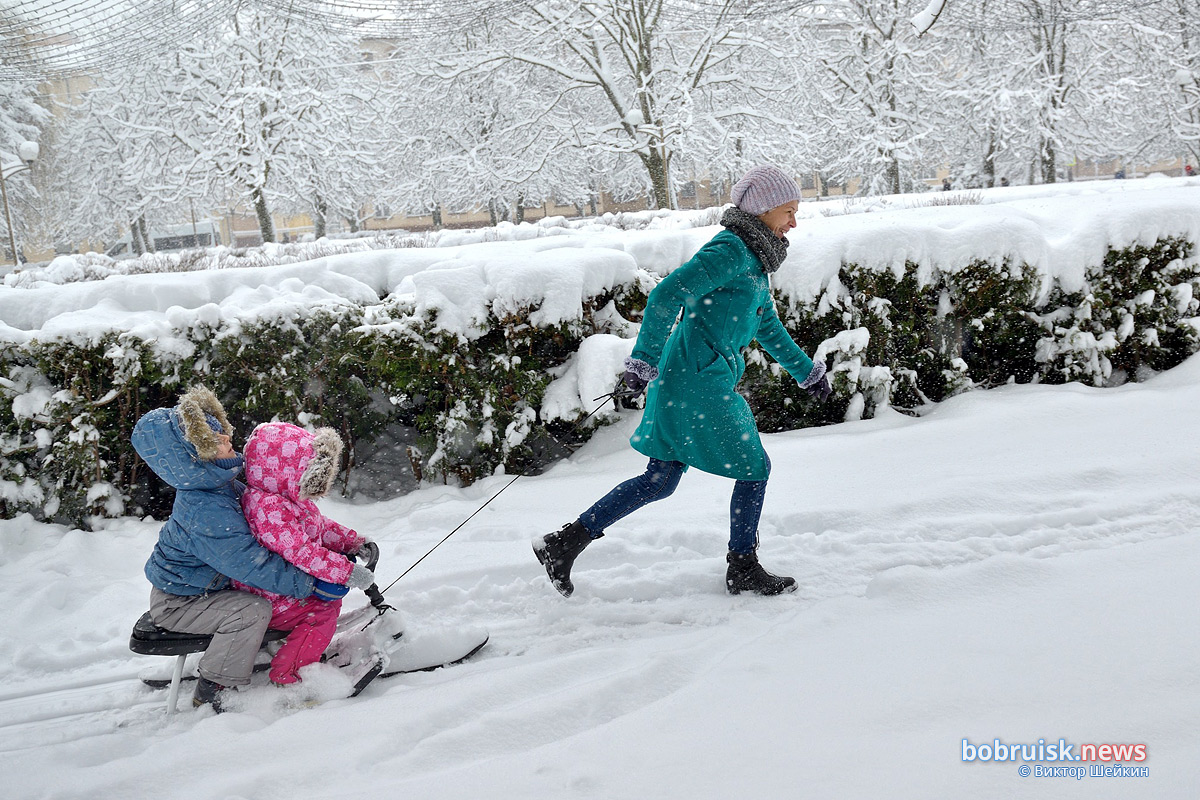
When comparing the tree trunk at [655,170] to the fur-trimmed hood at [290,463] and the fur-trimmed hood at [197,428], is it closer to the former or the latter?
the fur-trimmed hood at [290,463]

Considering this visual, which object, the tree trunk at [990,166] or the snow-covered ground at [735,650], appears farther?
the tree trunk at [990,166]

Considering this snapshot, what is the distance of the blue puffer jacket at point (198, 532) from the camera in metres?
2.58

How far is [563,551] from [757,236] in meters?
1.51

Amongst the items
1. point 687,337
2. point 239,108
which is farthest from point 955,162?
point 687,337

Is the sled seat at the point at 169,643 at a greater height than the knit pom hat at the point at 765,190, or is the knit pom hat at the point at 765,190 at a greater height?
the knit pom hat at the point at 765,190

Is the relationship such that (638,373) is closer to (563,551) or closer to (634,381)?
(634,381)

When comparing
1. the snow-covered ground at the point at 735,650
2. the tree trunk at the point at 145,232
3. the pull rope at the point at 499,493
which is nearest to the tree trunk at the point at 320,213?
the tree trunk at the point at 145,232

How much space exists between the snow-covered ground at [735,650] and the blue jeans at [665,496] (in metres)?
0.29

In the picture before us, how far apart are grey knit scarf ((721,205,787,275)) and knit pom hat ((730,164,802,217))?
35 millimetres

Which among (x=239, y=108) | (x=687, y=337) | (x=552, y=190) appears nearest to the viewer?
(x=687, y=337)

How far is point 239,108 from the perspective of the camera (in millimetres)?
16312

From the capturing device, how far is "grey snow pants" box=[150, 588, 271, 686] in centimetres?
262

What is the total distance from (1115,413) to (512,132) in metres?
14.8

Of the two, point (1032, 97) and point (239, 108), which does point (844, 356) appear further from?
point (1032, 97)
